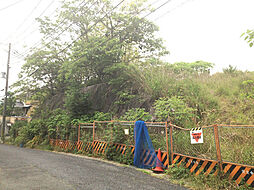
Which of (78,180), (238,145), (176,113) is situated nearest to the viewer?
(238,145)

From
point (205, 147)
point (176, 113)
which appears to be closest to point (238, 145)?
point (205, 147)

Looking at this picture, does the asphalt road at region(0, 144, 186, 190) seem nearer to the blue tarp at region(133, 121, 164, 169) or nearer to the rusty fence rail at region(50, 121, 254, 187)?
the blue tarp at region(133, 121, 164, 169)

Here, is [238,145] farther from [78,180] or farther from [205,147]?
[78,180]

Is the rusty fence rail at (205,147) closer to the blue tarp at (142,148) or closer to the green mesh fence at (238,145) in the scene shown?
the green mesh fence at (238,145)

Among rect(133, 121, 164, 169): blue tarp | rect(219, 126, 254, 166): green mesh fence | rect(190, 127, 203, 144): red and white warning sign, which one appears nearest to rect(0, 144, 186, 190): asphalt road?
rect(133, 121, 164, 169): blue tarp

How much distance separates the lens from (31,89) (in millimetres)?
21594

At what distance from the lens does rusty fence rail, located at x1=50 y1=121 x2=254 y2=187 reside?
4.63 meters

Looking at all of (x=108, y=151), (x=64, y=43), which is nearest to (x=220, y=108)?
(x=108, y=151)

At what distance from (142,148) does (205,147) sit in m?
2.44

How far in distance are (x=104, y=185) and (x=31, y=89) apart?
19771 millimetres

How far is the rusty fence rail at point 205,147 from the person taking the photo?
15.2ft

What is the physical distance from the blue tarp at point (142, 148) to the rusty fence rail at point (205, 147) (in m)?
0.40

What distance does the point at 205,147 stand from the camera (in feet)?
18.9

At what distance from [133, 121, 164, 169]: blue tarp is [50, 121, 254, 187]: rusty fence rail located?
40 cm
